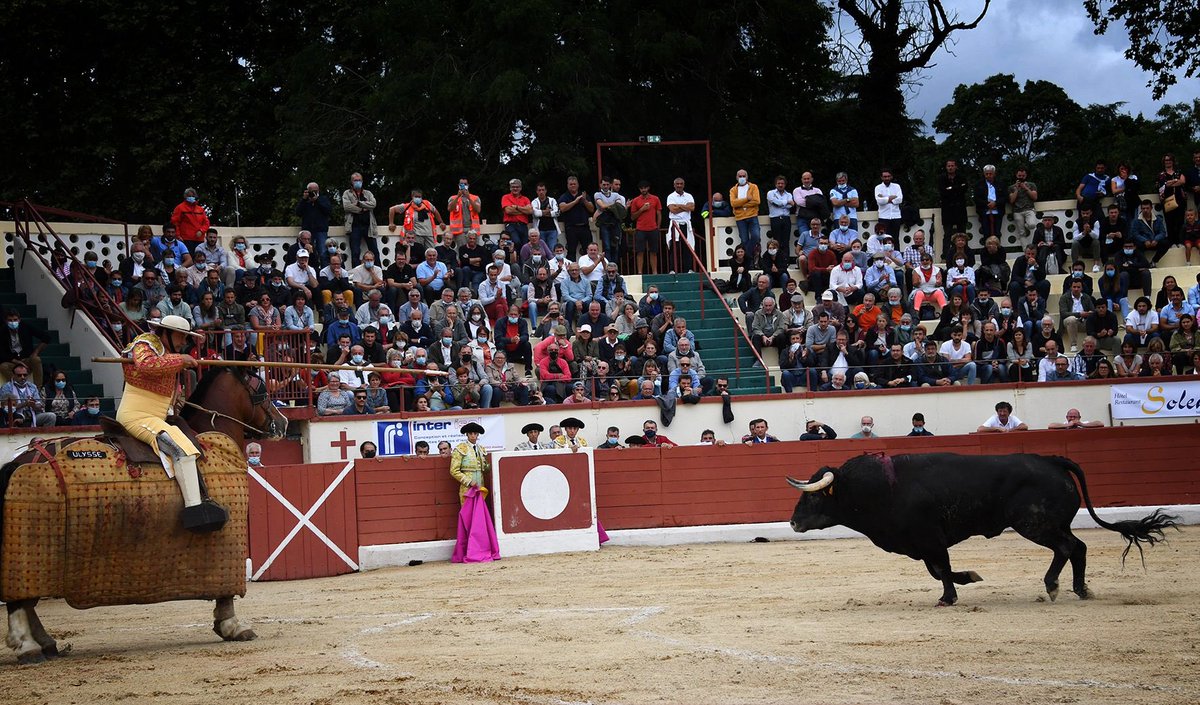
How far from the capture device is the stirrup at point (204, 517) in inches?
367

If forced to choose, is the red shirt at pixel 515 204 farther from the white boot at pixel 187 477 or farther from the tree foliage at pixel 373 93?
the white boot at pixel 187 477

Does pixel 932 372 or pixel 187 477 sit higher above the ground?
pixel 932 372

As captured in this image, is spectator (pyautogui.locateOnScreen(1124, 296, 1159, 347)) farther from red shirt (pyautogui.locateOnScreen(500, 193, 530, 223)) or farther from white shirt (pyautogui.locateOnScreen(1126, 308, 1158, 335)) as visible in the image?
red shirt (pyautogui.locateOnScreen(500, 193, 530, 223))

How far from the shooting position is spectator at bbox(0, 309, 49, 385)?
16.8 meters

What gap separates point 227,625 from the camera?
970cm

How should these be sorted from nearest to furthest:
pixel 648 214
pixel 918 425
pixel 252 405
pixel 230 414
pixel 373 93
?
pixel 230 414
pixel 252 405
pixel 918 425
pixel 648 214
pixel 373 93

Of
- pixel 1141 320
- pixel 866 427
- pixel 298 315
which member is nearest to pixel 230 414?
pixel 298 315

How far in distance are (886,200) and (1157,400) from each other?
5595 mm

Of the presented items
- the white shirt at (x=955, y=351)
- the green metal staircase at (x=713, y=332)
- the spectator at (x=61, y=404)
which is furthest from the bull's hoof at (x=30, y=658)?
the white shirt at (x=955, y=351)

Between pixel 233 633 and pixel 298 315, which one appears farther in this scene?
pixel 298 315

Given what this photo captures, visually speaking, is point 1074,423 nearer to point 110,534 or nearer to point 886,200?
point 886,200

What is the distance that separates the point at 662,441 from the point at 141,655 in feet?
30.8

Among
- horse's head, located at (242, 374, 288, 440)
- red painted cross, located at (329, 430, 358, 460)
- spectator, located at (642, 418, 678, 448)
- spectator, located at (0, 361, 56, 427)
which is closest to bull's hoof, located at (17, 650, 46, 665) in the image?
horse's head, located at (242, 374, 288, 440)

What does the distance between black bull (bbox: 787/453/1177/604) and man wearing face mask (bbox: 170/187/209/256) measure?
37.6 ft
